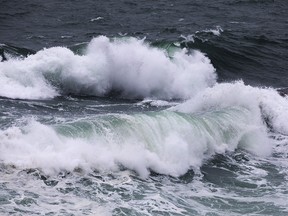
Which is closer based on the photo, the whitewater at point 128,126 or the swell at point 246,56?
the whitewater at point 128,126

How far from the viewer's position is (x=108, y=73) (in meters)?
22.2

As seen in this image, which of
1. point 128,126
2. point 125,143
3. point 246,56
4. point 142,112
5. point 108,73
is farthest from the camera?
point 246,56

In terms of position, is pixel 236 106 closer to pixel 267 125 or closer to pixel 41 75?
pixel 267 125

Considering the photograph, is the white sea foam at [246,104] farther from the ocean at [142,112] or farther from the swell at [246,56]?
the swell at [246,56]

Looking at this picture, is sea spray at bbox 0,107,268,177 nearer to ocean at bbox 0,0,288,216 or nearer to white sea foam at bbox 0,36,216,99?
ocean at bbox 0,0,288,216

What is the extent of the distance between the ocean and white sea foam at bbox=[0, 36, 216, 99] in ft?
0.18

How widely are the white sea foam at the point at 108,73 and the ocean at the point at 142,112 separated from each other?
0.18 ft

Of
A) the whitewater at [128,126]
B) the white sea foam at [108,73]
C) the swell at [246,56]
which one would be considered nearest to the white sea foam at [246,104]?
the whitewater at [128,126]

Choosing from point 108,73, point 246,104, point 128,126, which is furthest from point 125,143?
point 108,73

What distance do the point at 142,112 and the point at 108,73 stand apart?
4.57 meters

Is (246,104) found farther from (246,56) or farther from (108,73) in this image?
(246,56)

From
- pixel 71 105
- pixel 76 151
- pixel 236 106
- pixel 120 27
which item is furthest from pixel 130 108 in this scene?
pixel 120 27

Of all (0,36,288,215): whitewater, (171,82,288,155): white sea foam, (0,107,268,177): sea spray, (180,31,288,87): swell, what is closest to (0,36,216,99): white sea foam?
(0,36,288,215): whitewater

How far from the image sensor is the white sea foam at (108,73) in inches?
799
